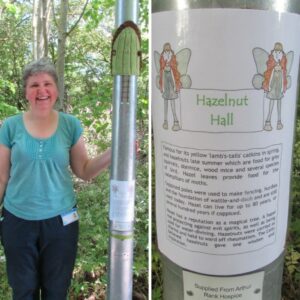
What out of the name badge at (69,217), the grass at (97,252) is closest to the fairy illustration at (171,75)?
the name badge at (69,217)

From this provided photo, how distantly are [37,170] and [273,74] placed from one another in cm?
173

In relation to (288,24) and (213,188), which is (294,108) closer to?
(288,24)

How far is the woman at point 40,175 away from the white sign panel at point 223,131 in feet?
4.36

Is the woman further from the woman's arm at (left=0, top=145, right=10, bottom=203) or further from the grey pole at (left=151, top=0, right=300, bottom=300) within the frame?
the grey pole at (left=151, top=0, right=300, bottom=300)

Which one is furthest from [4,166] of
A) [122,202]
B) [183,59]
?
[183,59]

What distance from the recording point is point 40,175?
264 centimetres

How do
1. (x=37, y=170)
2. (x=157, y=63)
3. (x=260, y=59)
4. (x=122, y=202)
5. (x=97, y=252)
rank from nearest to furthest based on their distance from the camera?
(x=260, y=59)
(x=157, y=63)
(x=122, y=202)
(x=37, y=170)
(x=97, y=252)

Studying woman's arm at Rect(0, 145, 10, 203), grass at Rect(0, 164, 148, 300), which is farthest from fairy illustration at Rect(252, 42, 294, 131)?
grass at Rect(0, 164, 148, 300)

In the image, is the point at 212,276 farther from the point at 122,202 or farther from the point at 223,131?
the point at 122,202

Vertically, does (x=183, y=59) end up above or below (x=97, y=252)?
above

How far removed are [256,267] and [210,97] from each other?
2.02 feet

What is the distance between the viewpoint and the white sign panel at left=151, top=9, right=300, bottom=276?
1.21 metres

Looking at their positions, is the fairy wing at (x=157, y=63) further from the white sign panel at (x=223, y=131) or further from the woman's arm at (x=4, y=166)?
the woman's arm at (x=4, y=166)

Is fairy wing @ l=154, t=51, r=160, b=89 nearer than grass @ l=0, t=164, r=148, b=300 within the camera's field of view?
Yes
